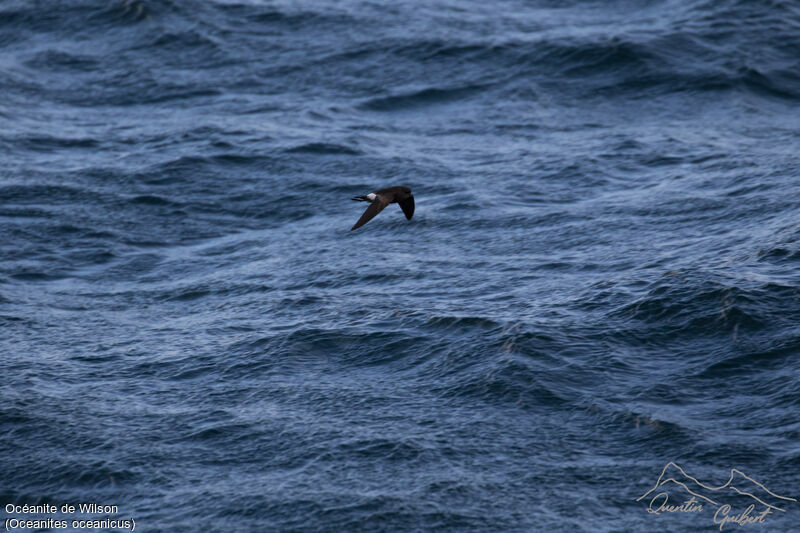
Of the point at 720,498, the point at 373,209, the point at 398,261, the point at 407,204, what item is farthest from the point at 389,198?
the point at 720,498

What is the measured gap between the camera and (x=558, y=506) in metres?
13.3

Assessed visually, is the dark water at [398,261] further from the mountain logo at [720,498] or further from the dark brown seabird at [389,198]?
the dark brown seabird at [389,198]

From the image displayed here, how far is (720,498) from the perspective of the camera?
1341 centimetres

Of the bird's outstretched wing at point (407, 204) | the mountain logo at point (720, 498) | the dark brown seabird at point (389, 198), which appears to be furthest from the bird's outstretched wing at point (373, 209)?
the mountain logo at point (720, 498)

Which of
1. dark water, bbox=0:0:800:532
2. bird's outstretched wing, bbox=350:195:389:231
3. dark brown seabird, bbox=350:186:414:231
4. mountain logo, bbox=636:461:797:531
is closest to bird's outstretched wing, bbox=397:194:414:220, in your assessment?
dark brown seabird, bbox=350:186:414:231

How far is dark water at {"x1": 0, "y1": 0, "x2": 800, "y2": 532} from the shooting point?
14242 millimetres

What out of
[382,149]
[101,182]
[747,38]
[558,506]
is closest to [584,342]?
[558,506]

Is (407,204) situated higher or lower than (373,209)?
lower

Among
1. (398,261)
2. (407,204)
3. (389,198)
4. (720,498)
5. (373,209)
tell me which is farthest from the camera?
(398,261)

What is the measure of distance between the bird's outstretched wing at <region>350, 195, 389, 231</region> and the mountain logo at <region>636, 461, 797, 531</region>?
4.92 m

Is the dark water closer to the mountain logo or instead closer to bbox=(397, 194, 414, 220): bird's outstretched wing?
the mountain logo

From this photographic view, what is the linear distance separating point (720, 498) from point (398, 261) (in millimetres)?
8656

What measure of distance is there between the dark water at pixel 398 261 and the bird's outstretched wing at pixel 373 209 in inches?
107

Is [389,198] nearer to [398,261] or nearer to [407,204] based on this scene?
[407,204]
